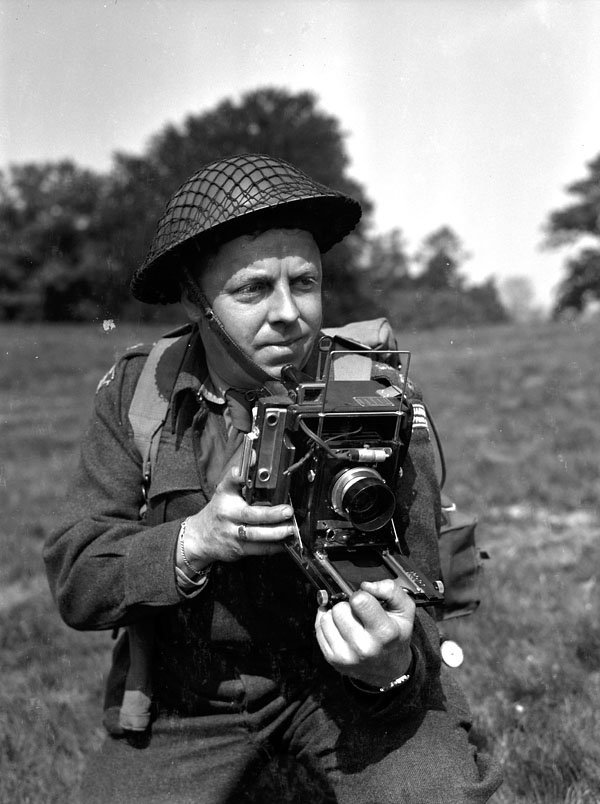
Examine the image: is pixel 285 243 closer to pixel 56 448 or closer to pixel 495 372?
pixel 56 448

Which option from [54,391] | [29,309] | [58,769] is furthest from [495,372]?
[29,309]

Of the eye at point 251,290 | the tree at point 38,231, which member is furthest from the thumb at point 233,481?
the tree at point 38,231

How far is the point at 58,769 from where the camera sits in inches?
138

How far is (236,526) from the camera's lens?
89.0 inches

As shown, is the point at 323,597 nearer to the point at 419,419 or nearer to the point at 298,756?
the point at 419,419

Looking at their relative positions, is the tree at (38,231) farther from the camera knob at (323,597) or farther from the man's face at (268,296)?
the camera knob at (323,597)

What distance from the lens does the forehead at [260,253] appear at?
2.63m

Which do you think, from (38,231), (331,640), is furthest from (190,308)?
(38,231)

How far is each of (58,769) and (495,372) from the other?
30.8ft

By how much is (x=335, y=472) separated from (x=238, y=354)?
2.17ft

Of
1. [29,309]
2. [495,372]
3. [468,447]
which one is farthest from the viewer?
[29,309]

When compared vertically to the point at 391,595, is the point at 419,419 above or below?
above

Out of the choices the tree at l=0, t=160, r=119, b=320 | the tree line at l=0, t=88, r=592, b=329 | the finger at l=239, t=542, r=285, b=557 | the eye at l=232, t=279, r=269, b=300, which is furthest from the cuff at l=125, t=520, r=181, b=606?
the tree at l=0, t=160, r=119, b=320

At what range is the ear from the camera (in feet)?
9.48
